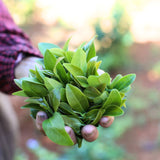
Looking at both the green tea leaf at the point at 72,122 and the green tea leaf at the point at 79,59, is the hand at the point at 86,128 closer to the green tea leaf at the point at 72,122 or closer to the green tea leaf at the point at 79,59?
the green tea leaf at the point at 72,122

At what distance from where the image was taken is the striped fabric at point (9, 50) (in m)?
0.88

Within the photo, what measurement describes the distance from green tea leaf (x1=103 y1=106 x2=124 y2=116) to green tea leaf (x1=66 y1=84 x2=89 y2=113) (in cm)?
6

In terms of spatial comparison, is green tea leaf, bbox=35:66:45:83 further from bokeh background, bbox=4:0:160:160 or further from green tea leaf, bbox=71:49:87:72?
bokeh background, bbox=4:0:160:160

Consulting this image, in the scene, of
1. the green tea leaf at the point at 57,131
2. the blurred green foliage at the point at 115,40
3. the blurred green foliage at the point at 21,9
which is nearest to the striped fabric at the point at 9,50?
the green tea leaf at the point at 57,131

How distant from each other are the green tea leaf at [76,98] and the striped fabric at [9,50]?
31 centimetres

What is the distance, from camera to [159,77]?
8.28ft

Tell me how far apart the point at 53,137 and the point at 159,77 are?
2103mm

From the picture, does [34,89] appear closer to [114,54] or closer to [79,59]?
[79,59]

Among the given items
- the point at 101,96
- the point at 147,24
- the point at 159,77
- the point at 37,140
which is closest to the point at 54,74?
the point at 101,96

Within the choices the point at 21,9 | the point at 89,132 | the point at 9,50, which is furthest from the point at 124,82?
the point at 21,9

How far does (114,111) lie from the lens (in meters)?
0.68

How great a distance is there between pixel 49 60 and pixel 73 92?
120mm

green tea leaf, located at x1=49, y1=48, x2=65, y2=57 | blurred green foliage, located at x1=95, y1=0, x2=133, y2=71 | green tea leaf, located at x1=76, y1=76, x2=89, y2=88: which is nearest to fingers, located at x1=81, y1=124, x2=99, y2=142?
green tea leaf, located at x1=76, y1=76, x2=89, y2=88

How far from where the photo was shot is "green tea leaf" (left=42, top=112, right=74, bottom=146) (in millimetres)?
611
